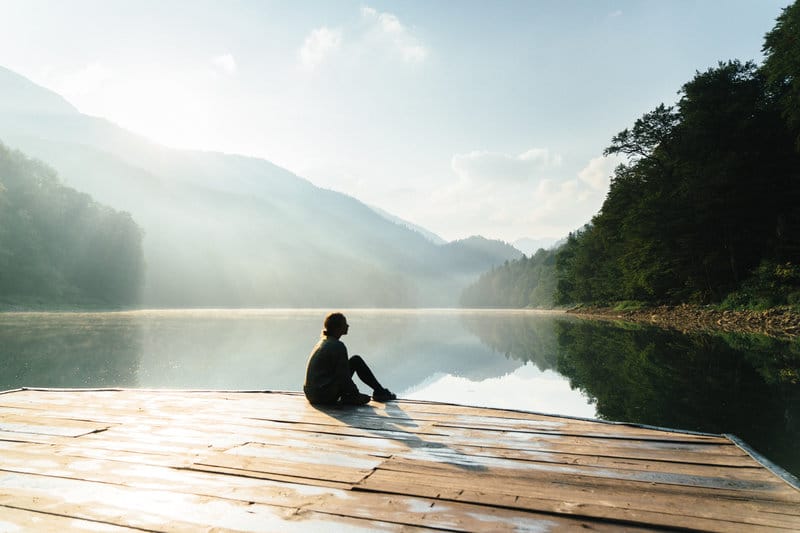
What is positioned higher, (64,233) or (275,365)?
(64,233)

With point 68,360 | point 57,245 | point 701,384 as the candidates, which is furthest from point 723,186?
point 57,245

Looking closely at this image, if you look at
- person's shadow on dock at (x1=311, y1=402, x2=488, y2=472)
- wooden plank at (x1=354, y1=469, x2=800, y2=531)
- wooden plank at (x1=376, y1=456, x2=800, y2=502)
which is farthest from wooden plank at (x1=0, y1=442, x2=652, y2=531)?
person's shadow on dock at (x1=311, y1=402, x2=488, y2=472)

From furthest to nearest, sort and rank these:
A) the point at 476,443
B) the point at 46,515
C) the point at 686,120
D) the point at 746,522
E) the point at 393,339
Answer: the point at 686,120 < the point at 393,339 < the point at 476,443 < the point at 46,515 < the point at 746,522

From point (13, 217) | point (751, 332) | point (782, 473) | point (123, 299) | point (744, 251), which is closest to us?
point (782, 473)

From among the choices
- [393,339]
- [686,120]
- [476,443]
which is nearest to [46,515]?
[476,443]

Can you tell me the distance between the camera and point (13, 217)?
5344cm

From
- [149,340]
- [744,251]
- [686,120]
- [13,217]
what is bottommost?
[149,340]

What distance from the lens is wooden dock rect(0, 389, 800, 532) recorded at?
290 cm

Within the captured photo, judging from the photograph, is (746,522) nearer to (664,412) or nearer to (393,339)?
(664,412)

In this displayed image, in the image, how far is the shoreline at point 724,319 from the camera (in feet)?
76.3

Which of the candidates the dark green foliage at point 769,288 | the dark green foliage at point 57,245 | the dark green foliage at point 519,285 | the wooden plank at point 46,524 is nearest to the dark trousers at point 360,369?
the wooden plank at point 46,524

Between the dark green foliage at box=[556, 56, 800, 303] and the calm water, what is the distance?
16.1m

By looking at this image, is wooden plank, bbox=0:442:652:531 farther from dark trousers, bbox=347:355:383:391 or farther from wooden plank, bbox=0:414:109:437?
dark trousers, bbox=347:355:383:391

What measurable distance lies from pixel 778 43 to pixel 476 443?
35242 mm
